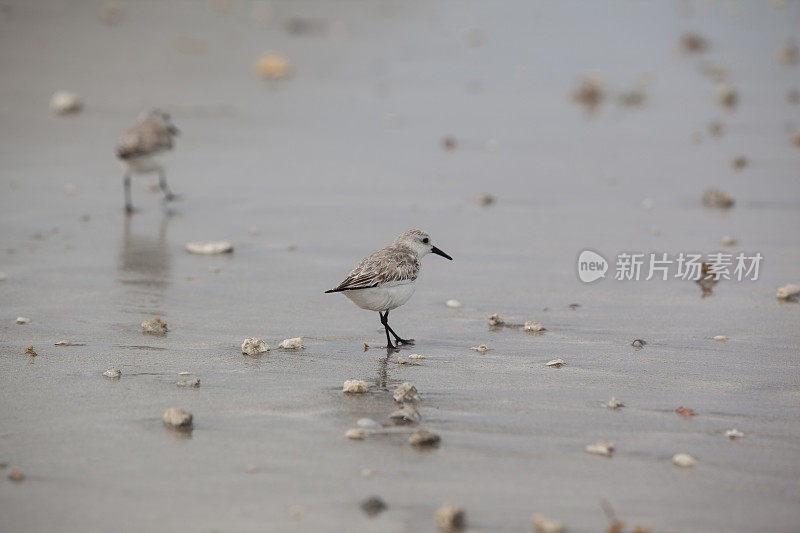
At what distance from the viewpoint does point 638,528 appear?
452cm

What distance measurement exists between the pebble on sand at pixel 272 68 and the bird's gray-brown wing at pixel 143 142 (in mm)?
7082

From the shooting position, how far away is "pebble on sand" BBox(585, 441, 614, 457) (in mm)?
5367

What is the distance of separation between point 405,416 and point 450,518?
1268 millimetres

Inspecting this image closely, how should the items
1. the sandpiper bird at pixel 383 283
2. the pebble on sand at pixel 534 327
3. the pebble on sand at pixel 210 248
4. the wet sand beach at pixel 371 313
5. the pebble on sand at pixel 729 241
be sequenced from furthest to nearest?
the pebble on sand at pixel 729 241 < the pebble on sand at pixel 210 248 < the pebble on sand at pixel 534 327 < the sandpiper bird at pixel 383 283 < the wet sand beach at pixel 371 313

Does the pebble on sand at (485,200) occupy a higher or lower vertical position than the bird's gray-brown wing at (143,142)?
lower

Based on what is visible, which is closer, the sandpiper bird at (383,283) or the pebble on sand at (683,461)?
the pebble on sand at (683,461)

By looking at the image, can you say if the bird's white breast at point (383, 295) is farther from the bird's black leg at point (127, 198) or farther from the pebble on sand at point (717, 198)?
the pebble on sand at point (717, 198)

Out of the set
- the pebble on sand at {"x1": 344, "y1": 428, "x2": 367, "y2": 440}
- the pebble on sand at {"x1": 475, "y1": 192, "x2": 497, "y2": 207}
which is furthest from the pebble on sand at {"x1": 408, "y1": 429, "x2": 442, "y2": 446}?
the pebble on sand at {"x1": 475, "y1": 192, "x2": 497, "y2": 207}

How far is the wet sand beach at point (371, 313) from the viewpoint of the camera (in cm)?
500

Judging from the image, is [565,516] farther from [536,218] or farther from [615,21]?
[615,21]

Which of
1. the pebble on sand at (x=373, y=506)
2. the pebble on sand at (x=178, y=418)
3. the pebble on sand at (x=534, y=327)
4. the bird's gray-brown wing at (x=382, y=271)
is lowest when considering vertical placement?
the pebble on sand at (x=373, y=506)

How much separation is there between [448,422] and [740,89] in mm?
15557

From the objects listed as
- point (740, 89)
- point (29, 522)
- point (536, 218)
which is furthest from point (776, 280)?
point (740, 89)

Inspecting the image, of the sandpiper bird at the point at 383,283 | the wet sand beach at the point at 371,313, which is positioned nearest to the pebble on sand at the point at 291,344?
the wet sand beach at the point at 371,313
